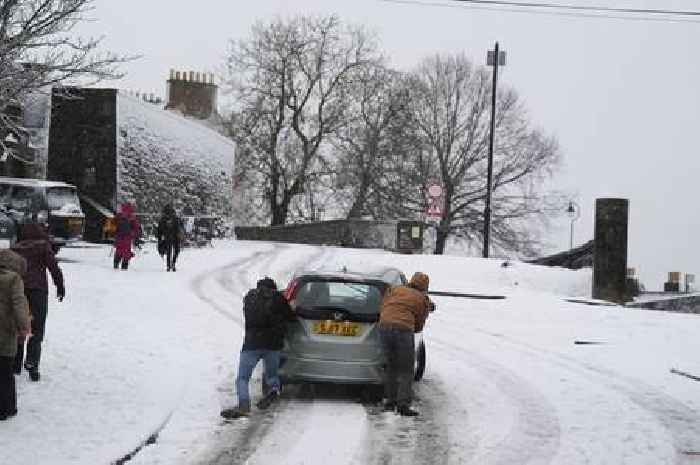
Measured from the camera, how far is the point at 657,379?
1291 centimetres

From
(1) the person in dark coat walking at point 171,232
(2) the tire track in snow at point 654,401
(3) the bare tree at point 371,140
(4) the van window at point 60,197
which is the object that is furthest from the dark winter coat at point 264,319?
(3) the bare tree at point 371,140

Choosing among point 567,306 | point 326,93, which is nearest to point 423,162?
point 326,93

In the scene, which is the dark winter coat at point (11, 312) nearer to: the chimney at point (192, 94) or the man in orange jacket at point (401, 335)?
the man in orange jacket at point (401, 335)

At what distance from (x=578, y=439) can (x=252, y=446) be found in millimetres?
3180

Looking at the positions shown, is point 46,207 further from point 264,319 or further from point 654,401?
point 654,401

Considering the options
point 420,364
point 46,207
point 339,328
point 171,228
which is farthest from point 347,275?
point 46,207

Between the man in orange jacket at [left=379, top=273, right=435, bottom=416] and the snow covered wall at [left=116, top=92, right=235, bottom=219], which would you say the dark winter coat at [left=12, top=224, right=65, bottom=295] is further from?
the snow covered wall at [left=116, top=92, right=235, bottom=219]

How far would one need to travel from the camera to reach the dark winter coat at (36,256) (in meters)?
10.2

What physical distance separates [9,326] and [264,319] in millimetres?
2629

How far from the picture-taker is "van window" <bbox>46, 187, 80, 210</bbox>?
24031mm

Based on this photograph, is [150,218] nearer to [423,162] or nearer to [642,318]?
[642,318]

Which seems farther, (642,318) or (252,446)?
(642,318)

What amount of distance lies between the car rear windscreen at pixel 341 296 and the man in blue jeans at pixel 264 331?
573 mm

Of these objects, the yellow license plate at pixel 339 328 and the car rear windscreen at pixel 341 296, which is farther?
the car rear windscreen at pixel 341 296
